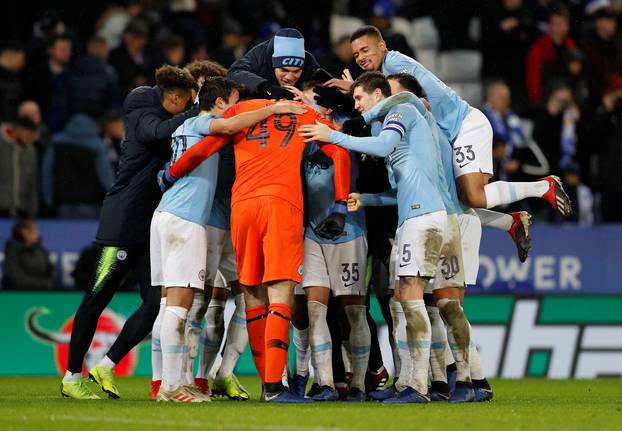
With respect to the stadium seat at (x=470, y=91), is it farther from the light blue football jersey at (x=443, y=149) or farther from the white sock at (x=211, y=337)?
the white sock at (x=211, y=337)

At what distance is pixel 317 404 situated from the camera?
945 cm

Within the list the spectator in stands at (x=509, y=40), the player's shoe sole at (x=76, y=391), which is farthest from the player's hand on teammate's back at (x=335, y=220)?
the spectator in stands at (x=509, y=40)

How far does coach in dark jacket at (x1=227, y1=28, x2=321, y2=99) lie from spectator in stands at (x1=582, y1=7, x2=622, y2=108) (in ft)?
30.5

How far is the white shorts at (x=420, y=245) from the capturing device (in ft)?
31.3

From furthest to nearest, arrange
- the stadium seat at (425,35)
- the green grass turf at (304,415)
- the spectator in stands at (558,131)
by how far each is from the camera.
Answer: the stadium seat at (425,35) → the spectator in stands at (558,131) → the green grass turf at (304,415)

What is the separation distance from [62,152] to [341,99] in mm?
5413

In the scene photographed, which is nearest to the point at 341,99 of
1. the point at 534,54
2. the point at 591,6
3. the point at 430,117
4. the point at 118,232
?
the point at 430,117

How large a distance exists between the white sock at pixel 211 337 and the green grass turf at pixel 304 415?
0.56 meters

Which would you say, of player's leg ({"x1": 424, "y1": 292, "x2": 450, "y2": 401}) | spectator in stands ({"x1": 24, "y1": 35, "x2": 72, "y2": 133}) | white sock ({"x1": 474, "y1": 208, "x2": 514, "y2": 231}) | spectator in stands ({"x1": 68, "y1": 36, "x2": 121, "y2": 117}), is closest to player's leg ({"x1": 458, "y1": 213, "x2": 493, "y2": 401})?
player's leg ({"x1": 424, "y1": 292, "x2": 450, "y2": 401})

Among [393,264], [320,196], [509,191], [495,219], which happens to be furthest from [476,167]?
[320,196]

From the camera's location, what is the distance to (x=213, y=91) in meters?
9.97

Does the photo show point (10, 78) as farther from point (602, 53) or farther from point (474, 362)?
point (602, 53)

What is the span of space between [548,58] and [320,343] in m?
10.3

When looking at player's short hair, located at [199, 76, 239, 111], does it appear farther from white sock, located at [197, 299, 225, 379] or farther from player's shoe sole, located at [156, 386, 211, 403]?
player's shoe sole, located at [156, 386, 211, 403]
